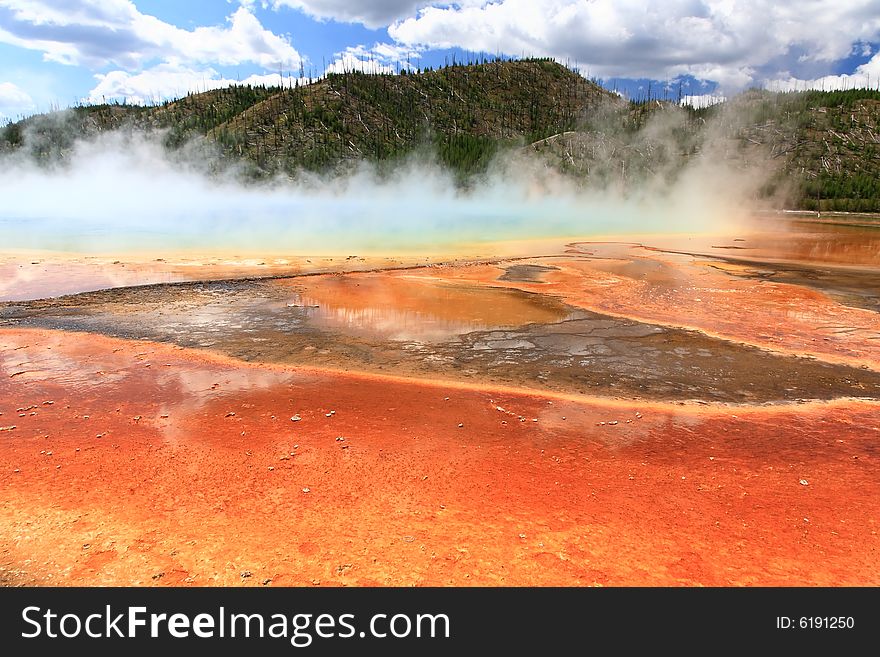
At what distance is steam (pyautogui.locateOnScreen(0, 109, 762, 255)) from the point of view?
27328 millimetres

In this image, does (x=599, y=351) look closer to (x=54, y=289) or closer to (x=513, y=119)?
(x=54, y=289)

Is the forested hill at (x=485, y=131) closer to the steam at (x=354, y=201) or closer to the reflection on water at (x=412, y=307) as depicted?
the steam at (x=354, y=201)

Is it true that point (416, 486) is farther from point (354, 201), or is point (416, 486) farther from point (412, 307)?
point (354, 201)

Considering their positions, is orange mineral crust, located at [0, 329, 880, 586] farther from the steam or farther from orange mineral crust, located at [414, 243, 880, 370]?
the steam

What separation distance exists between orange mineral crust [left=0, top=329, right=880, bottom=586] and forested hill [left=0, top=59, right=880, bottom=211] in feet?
245

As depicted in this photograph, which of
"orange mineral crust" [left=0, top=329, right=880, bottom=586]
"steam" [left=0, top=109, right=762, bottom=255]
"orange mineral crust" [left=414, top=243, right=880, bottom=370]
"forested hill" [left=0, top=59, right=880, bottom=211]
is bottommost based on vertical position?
"orange mineral crust" [left=0, top=329, right=880, bottom=586]

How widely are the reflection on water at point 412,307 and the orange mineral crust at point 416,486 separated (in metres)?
3.14

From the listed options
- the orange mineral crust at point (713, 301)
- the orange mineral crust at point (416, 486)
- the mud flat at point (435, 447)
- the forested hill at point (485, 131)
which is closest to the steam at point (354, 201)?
the forested hill at point (485, 131)

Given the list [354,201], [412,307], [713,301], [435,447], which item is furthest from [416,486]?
[354,201]

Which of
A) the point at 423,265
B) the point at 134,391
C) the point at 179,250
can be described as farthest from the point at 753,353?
the point at 179,250

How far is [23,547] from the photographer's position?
12.7ft

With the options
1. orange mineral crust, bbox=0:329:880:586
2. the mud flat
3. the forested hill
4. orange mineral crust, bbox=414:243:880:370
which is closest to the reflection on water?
the mud flat

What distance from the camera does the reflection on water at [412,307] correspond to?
1036 cm

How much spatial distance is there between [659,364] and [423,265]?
11512mm
